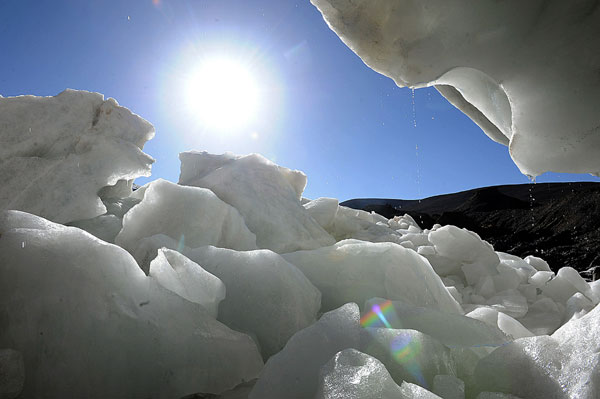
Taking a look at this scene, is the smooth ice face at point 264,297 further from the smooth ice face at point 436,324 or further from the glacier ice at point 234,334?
the smooth ice face at point 436,324

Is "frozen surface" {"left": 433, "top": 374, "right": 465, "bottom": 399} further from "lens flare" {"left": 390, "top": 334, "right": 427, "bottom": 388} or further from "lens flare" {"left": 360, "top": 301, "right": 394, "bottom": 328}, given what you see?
"lens flare" {"left": 360, "top": 301, "right": 394, "bottom": 328}

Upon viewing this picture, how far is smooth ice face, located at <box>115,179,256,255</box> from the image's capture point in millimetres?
2424

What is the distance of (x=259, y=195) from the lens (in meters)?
3.31

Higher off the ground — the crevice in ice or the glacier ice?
the crevice in ice

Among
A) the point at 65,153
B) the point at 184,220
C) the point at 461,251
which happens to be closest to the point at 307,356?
the point at 184,220

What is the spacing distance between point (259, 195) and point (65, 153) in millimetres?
1646

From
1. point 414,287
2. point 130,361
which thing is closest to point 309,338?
point 130,361

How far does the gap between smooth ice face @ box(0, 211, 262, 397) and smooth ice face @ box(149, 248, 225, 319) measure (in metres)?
0.06

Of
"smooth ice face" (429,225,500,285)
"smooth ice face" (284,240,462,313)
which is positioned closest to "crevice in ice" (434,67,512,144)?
"smooth ice face" (284,240,462,313)

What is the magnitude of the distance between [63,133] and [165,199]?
4.37 ft

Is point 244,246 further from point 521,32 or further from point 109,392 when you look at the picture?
point 521,32

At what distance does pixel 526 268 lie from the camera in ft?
14.8

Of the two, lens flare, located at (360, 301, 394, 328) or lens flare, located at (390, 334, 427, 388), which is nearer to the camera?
lens flare, located at (390, 334, 427, 388)

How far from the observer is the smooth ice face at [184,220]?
2.42m
